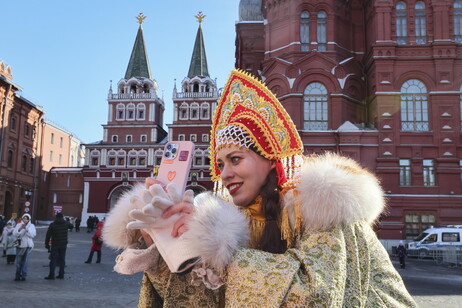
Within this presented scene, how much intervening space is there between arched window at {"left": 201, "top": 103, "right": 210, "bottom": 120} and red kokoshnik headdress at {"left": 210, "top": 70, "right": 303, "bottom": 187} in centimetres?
4824

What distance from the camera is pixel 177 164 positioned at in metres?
1.93

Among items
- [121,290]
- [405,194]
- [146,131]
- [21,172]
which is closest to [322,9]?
[405,194]

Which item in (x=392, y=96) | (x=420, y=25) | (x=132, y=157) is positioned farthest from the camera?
(x=132, y=157)

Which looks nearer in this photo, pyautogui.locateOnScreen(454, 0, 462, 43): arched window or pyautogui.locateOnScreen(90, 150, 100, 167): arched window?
pyautogui.locateOnScreen(454, 0, 462, 43): arched window

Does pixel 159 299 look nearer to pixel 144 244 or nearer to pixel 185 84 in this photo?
pixel 144 244

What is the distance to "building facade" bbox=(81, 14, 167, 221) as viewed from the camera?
5000 centimetres

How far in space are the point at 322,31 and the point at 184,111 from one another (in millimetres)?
25215

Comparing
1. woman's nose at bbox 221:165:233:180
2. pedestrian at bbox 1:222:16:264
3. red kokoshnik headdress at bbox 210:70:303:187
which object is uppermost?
red kokoshnik headdress at bbox 210:70:303:187

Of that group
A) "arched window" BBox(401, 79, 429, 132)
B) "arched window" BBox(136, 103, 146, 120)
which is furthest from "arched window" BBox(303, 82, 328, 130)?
"arched window" BBox(136, 103, 146, 120)

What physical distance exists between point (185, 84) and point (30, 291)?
4535cm

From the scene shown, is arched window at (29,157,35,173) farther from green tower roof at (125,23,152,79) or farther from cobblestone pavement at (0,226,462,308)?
cobblestone pavement at (0,226,462,308)

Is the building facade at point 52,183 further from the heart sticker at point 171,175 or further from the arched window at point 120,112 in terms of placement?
the heart sticker at point 171,175

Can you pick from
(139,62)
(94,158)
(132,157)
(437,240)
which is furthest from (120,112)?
(437,240)

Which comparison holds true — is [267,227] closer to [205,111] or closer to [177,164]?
[177,164]
